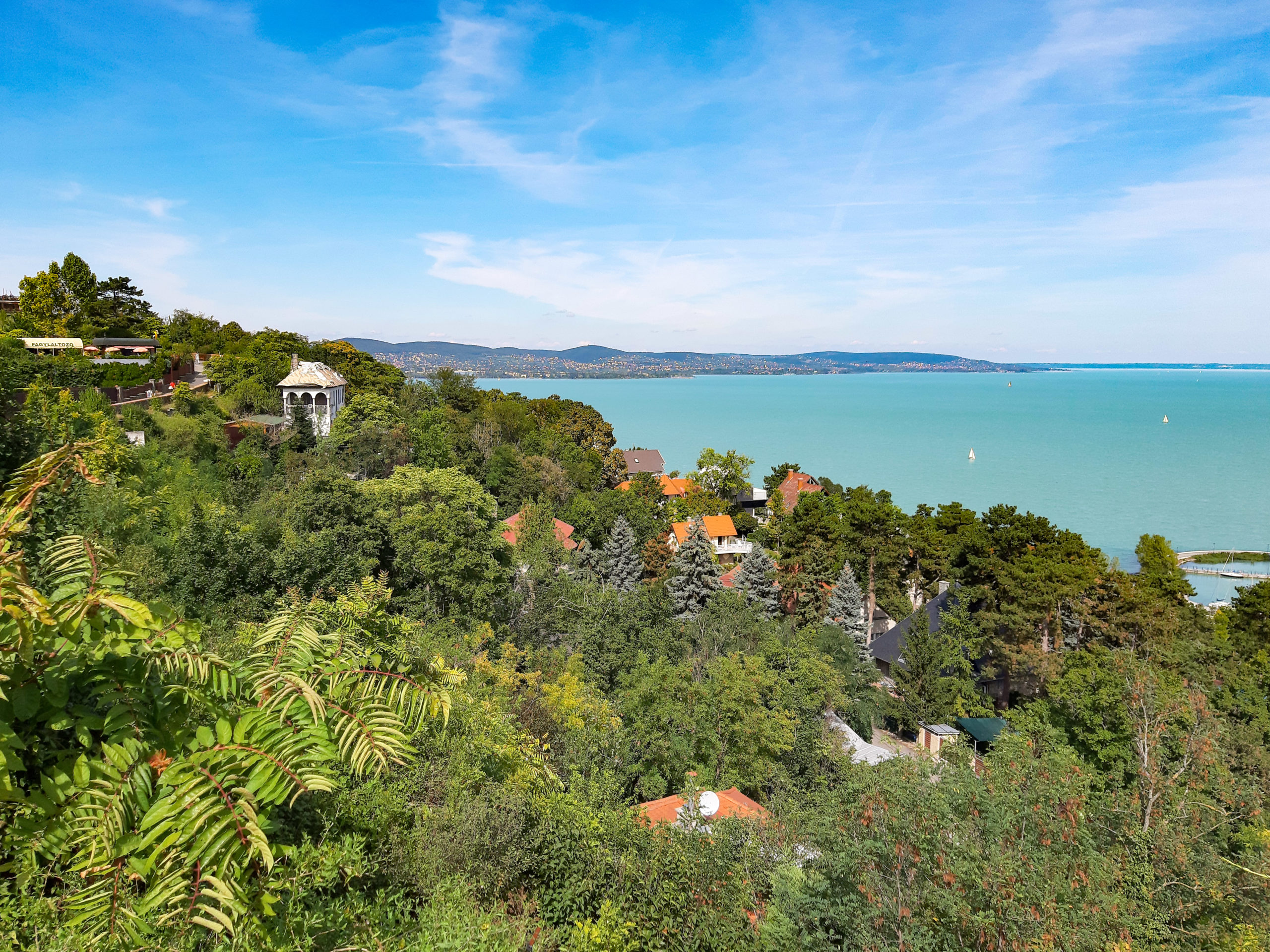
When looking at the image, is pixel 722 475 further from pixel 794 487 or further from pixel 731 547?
pixel 731 547

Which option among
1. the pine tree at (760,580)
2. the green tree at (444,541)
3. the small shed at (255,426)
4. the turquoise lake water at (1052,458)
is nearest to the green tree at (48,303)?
the small shed at (255,426)

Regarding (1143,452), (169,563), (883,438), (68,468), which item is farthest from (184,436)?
(1143,452)

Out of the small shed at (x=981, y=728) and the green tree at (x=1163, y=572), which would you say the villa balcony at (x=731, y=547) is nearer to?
the small shed at (x=981, y=728)

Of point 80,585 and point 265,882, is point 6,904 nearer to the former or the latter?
point 265,882

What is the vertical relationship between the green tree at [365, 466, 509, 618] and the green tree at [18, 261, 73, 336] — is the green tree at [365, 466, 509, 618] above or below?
below

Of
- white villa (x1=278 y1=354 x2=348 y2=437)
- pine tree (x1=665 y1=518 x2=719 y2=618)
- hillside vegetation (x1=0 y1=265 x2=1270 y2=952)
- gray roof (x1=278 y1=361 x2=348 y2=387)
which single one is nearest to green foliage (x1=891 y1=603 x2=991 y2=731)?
hillside vegetation (x1=0 y1=265 x2=1270 y2=952)

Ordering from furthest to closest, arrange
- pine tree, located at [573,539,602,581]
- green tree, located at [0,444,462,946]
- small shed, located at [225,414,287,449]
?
small shed, located at [225,414,287,449] → pine tree, located at [573,539,602,581] → green tree, located at [0,444,462,946]

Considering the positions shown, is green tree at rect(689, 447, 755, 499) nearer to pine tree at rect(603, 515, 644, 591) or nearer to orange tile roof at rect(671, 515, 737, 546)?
orange tile roof at rect(671, 515, 737, 546)
